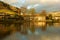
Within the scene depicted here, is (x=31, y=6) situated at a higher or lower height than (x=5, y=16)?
higher

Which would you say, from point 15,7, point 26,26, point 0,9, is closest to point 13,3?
point 15,7

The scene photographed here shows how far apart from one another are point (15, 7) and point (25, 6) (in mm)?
572

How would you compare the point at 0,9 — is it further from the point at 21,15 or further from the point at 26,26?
the point at 26,26

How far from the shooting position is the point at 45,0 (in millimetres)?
8594

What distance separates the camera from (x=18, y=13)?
339 inches

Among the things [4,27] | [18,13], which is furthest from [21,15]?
[4,27]

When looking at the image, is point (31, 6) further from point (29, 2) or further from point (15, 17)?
point (15, 17)

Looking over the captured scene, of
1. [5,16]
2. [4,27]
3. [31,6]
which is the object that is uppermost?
[31,6]

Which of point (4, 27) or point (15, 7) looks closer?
point (4, 27)

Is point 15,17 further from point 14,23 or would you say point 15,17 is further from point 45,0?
point 45,0

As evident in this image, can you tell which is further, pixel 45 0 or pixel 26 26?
pixel 45 0

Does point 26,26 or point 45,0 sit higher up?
point 45,0

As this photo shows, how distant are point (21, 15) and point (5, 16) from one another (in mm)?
894

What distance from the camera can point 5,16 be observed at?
332 inches
